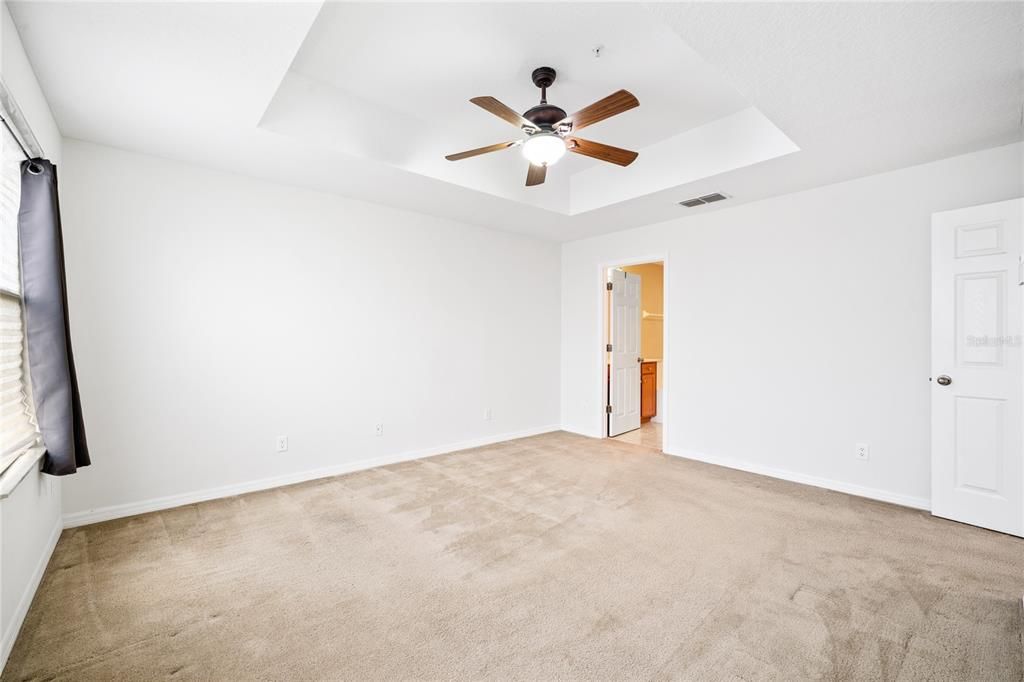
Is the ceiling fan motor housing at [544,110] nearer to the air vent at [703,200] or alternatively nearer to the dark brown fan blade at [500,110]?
the dark brown fan blade at [500,110]

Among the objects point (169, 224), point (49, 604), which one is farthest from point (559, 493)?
point (169, 224)

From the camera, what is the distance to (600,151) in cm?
276

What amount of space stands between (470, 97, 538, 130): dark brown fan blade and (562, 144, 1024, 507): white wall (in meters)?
2.42

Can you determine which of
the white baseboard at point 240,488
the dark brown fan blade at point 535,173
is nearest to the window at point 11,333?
the white baseboard at point 240,488

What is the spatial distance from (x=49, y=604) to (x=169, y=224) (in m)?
2.32

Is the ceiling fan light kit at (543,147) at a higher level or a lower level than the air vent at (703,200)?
lower

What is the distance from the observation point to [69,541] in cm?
262

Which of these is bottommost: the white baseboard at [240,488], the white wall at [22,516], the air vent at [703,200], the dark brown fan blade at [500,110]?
the white baseboard at [240,488]

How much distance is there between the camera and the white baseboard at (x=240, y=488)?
2.91 meters

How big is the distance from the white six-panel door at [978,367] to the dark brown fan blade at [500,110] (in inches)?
112

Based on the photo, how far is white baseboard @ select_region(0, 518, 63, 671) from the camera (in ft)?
5.56

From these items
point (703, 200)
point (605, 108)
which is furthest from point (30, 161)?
point (703, 200)

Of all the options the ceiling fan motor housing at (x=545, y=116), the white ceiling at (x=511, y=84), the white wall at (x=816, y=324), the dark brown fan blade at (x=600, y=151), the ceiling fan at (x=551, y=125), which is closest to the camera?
the white ceiling at (x=511, y=84)

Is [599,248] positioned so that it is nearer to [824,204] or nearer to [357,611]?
[824,204]
